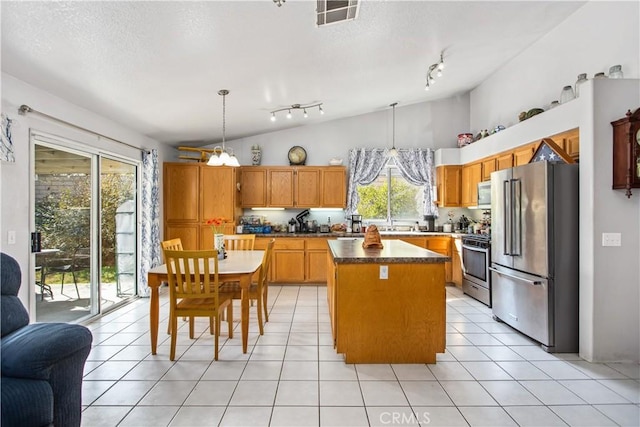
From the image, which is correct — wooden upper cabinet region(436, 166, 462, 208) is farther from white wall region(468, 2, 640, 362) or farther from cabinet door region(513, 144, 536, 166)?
white wall region(468, 2, 640, 362)

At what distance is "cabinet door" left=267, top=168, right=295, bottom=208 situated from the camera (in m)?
5.88

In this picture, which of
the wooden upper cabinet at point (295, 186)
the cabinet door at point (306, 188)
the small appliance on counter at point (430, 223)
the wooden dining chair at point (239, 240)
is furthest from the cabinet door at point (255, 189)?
the small appliance on counter at point (430, 223)

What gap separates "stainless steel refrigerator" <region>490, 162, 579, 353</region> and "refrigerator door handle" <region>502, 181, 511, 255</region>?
0.27 ft

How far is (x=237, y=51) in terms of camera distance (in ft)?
9.70

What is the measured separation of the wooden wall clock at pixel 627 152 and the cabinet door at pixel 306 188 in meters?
3.96

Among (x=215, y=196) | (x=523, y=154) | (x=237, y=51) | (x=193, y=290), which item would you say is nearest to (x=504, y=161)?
(x=523, y=154)

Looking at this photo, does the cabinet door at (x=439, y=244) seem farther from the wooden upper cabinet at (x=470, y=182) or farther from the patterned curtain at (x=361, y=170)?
the patterned curtain at (x=361, y=170)

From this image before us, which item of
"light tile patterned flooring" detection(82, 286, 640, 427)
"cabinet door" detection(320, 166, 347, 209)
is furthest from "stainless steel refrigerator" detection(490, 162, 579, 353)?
"cabinet door" detection(320, 166, 347, 209)

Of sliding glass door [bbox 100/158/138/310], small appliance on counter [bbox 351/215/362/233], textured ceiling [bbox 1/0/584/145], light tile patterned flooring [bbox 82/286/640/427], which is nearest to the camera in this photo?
light tile patterned flooring [bbox 82/286/640/427]

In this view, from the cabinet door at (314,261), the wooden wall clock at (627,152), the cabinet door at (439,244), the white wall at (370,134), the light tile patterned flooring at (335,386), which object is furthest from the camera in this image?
the white wall at (370,134)

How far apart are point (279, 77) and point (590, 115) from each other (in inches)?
116

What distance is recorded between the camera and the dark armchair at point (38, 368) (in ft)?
4.87

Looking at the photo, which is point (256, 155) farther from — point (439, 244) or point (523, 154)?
point (523, 154)

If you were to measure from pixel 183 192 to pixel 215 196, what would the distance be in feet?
1.77
